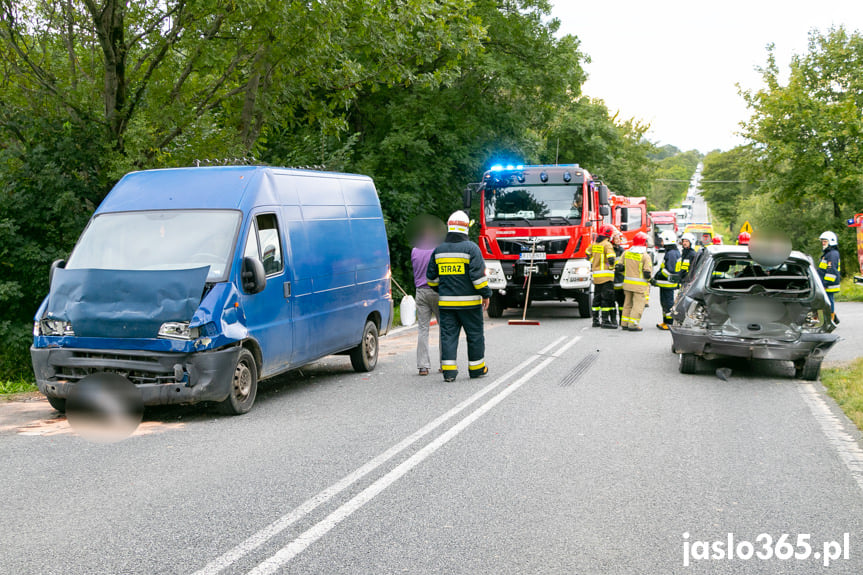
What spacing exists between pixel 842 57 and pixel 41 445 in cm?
4057

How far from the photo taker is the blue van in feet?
25.3

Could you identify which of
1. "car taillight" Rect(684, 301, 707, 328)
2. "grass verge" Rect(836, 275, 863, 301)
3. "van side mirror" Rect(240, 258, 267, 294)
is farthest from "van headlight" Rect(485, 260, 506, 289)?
"grass verge" Rect(836, 275, 863, 301)

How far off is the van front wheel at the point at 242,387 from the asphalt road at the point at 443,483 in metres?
0.12

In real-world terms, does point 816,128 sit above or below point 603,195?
above

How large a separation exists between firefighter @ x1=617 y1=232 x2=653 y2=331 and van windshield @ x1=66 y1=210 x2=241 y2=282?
973 centimetres

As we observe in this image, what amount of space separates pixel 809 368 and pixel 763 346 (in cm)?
65

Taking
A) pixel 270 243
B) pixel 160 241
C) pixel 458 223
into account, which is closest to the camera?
pixel 160 241

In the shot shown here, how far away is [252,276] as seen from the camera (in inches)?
325

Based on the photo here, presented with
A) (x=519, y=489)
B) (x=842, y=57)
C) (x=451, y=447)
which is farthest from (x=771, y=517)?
(x=842, y=57)

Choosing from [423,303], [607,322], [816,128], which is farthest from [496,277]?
[816,128]

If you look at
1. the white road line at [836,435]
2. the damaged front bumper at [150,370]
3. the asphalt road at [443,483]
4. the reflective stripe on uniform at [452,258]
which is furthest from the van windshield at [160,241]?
the white road line at [836,435]

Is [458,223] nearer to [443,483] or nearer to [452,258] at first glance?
[452,258]

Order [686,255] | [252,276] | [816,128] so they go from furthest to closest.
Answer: [816,128] → [686,255] → [252,276]

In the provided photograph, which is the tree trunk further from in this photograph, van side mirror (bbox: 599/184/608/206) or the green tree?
the green tree
